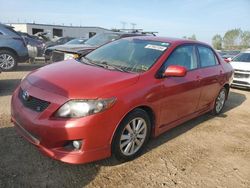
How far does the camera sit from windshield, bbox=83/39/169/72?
410 centimetres

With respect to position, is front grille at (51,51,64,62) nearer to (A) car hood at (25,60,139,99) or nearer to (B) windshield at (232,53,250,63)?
(A) car hood at (25,60,139,99)

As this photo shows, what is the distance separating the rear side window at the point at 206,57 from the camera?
5.24 meters

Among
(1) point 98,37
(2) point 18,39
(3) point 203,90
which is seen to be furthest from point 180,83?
(2) point 18,39

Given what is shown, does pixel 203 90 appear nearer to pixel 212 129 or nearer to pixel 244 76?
pixel 212 129

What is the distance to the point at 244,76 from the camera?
387 inches

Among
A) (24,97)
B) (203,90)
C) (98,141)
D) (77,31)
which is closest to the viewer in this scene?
(98,141)

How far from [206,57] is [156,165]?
2.63 metres

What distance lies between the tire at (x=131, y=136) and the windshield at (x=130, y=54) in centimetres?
71

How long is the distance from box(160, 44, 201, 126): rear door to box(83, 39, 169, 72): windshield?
0.85 ft

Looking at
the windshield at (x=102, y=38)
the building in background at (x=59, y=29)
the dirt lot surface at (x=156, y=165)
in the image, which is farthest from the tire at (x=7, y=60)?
the building in background at (x=59, y=29)

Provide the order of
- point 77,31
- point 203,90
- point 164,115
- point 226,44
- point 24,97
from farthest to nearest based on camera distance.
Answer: point 226,44 → point 77,31 → point 203,90 → point 164,115 → point 24,97

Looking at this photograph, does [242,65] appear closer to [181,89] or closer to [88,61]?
[181,89]

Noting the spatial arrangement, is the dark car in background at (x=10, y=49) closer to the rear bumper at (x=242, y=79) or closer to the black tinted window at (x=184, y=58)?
the black tinted window at (x=184, y=58)

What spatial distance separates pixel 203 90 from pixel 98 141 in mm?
2602
